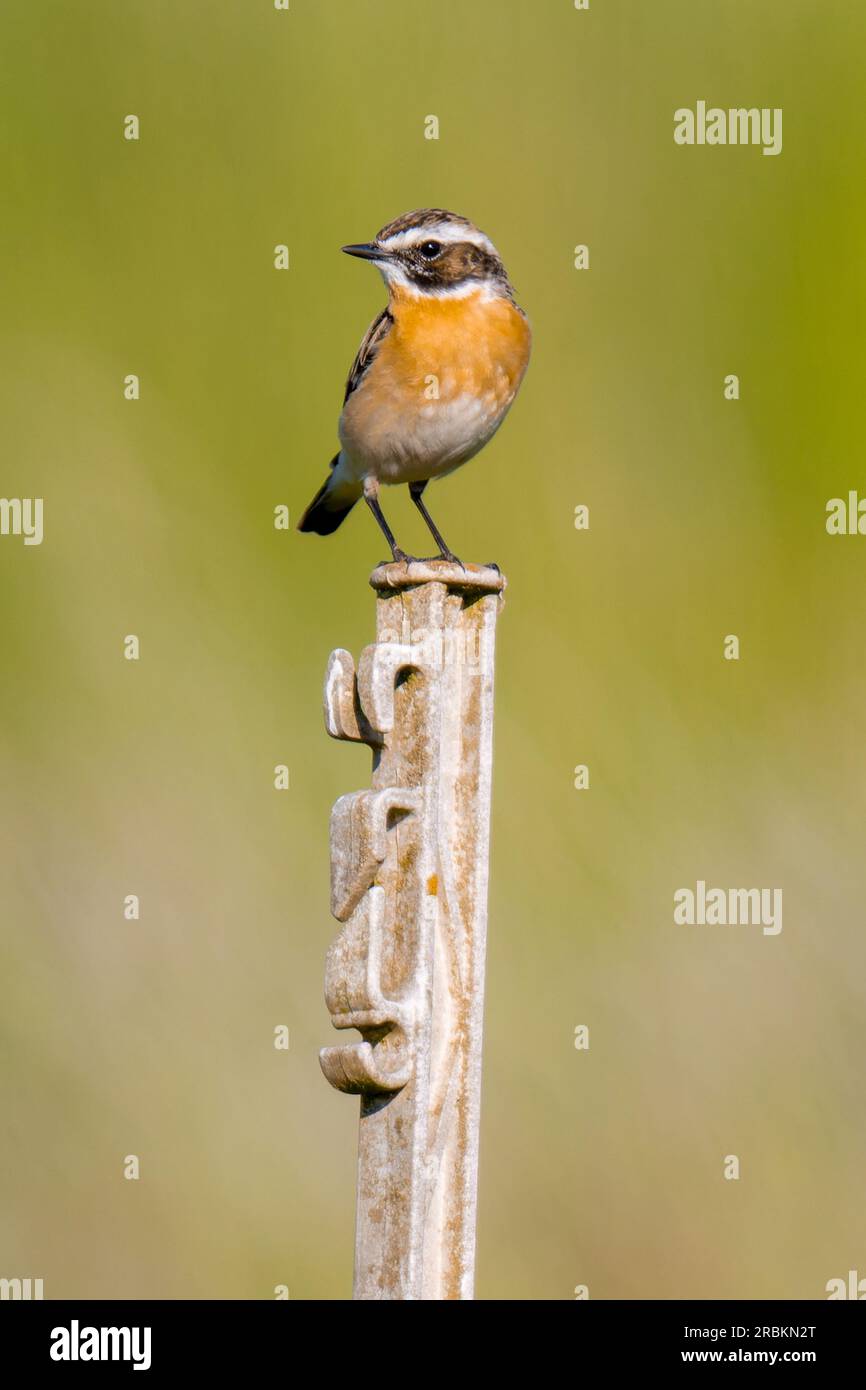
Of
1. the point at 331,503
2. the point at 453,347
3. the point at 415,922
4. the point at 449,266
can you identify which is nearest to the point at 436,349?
the point at 453,347

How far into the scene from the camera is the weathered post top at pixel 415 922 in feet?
14.1

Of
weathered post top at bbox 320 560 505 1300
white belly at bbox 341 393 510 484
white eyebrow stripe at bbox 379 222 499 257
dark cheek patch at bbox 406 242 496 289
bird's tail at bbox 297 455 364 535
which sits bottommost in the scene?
weathered post top at bbox 320 560 505 1300

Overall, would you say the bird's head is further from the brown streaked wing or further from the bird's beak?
the brown streaked wing

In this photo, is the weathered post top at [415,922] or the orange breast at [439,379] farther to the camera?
the orange breast at [439,379]

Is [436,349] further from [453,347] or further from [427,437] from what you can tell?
[427,437]

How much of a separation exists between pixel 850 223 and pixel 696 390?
1088mm

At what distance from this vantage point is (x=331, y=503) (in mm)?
7094

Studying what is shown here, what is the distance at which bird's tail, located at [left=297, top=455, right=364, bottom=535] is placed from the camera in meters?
6.88

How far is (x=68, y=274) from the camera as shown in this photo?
914 centimetres

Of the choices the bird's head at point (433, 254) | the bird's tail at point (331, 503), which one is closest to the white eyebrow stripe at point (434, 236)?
the bird's head at point (433, 254)

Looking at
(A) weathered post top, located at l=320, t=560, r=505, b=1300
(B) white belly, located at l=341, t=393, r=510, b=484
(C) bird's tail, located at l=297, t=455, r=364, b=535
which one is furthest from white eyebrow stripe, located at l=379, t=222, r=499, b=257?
(A) weathered post top, located at l=320, t=560, r=505, b=1300

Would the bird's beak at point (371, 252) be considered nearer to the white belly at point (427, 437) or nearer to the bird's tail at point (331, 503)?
the white belly at point (427, 437)

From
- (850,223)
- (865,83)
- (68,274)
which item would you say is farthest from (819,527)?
(68,274)

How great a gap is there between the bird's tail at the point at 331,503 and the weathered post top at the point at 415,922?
93.4 inches
